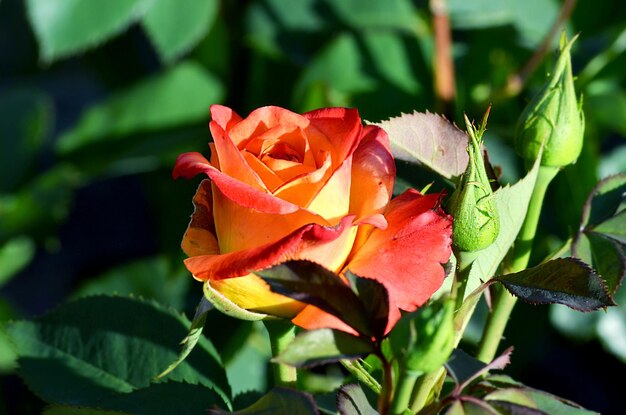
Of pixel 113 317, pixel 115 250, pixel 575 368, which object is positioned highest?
pixel 113 317

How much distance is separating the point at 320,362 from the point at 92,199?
143 cm

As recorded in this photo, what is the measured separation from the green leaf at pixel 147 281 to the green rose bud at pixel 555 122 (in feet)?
2.13

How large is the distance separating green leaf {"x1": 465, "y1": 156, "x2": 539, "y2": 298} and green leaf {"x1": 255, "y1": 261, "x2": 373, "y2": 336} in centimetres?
7

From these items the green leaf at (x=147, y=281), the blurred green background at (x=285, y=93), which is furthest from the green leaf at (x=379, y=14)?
the green leaf at (x=147, y=281)

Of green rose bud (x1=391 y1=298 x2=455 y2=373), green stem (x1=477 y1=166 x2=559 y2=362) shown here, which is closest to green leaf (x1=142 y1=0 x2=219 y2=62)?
green stem (x1=477 y1=166 x2=559 y2=362)

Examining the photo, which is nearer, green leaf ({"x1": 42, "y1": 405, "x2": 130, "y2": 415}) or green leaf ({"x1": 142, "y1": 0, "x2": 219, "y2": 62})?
green leaf ({"x1": 42, "y1": 405, "x2": 130, "y2": 415})

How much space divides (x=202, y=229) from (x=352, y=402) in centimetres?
11

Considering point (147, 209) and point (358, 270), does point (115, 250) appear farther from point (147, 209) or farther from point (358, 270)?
point (358, 270)

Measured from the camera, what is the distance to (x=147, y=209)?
168cm

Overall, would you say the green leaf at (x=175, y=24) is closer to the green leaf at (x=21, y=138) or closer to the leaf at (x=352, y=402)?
the green leaf at (x=21, y=138)

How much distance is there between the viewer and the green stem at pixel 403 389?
1.15ft

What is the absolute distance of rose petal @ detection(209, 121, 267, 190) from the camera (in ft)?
1.25

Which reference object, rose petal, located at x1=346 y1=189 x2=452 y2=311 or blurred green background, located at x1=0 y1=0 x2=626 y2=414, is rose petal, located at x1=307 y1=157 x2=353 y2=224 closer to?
rose petal, located at x1=346 y1=189 x2=452 y2=311

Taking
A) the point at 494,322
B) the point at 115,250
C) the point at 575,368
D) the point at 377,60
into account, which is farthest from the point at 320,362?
the point at 115,250
